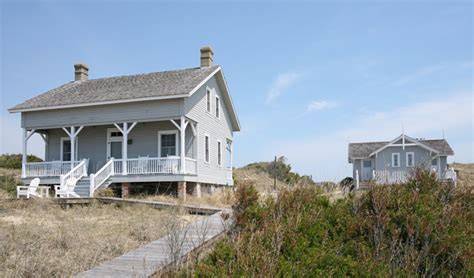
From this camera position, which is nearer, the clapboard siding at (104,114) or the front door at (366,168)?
the clapboard siding at (104,114)

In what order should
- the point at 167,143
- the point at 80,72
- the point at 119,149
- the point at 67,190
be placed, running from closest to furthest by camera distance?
the point at 67,190 → the point at 167,143 → the point at 119,149 → the point at 80,72

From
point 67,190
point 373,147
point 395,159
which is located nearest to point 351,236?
point 67,190

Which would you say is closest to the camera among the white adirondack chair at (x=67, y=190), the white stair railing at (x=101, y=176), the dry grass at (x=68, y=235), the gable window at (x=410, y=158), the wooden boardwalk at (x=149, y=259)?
the wooden boardwalk at (x=149, y=259)

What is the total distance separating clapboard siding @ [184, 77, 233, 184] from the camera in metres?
21.1

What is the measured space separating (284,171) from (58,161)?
2541cm

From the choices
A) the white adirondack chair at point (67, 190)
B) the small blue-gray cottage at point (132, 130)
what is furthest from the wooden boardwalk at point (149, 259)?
the white adirondack chair at point (67, 190)

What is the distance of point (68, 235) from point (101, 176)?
11.2 meters

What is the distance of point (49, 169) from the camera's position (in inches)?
863

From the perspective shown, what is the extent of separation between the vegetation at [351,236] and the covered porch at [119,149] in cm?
1153

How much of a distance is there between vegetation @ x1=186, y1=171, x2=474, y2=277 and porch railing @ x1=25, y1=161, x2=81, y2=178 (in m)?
15.5

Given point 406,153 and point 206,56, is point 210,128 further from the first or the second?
point 406,153

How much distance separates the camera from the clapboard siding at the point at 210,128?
69.4ft

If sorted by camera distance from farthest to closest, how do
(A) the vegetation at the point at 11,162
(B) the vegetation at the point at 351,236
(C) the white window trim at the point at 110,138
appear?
(A) the vegetation at the point at 11,162 < (C) the white window trim at the point at 110,138 < (B) the vegetation at the point at 351,236

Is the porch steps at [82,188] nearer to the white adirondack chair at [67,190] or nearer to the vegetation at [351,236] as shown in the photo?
the white adirondack chair at [67,190]
